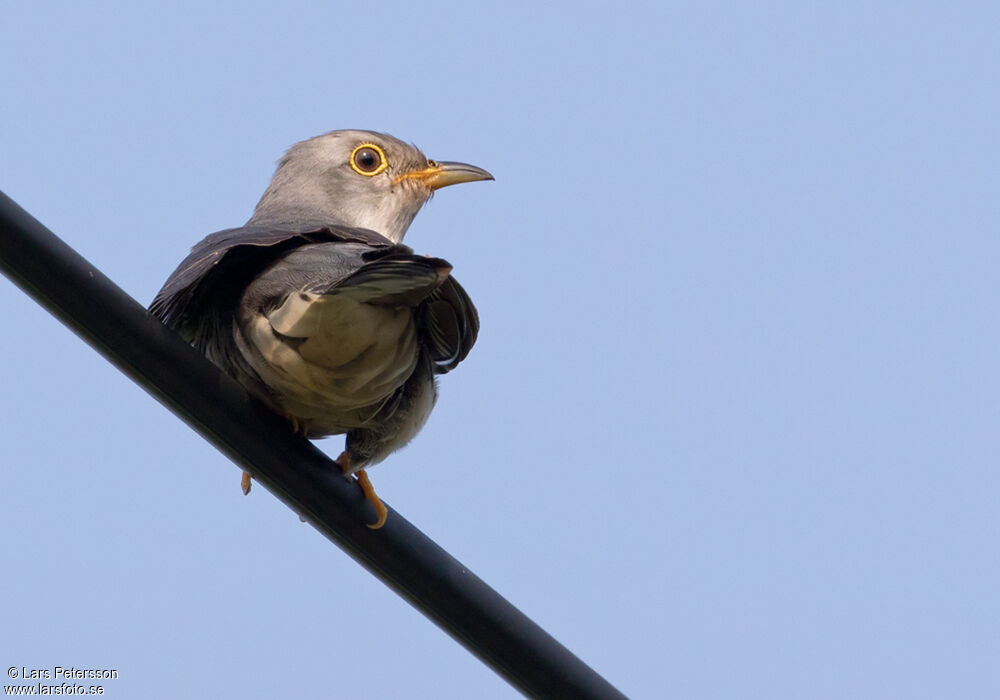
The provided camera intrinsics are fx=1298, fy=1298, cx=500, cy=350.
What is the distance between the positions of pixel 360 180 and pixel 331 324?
2802 millimetres

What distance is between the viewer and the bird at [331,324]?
168 inches

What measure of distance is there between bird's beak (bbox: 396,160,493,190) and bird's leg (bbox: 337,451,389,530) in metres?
2.33

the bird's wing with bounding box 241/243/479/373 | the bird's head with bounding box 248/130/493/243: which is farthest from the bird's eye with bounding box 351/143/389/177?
the bird's wing with bounding box 241/243/479/373

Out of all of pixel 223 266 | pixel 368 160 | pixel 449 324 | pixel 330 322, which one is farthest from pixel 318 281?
pixel 368 160

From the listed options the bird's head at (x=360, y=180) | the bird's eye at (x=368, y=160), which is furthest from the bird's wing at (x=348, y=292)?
the bird's eye at (x=368, y=160)

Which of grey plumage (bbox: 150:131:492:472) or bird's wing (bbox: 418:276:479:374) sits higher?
bird's wing (bbox: 418:276:479:374)

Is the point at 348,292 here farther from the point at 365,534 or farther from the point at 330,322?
the point at 365,534

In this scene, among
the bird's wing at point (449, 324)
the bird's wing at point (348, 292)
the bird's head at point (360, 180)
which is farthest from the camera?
the bird's head at point (360, 180)

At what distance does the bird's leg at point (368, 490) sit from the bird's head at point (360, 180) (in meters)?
1.73

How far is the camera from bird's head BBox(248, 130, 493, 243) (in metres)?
6.88

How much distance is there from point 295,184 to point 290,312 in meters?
2.66

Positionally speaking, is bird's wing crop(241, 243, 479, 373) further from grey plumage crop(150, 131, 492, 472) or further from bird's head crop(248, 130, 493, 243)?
bird's head crop(248, 130, 493, 243)

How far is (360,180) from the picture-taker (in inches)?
278

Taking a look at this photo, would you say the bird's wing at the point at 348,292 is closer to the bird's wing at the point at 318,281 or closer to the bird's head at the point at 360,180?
the bird's wing at the point at 318,281
